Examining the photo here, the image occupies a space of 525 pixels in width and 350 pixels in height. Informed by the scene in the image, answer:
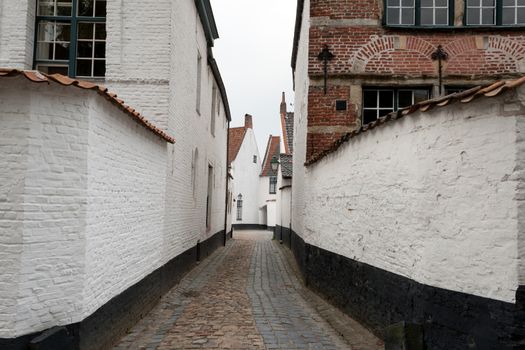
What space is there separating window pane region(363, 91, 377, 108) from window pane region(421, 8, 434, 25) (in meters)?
1.90

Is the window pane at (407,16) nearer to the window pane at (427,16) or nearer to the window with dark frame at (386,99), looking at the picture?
the window pane at (427,16)

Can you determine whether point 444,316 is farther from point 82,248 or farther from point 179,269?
point 179,269

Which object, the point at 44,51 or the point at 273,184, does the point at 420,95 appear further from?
the point at 273,184

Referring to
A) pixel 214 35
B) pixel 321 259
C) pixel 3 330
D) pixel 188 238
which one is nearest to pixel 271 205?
pixel 214 35

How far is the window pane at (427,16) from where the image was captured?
1043 centimetres

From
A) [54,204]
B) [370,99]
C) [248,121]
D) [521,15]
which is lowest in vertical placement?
[54,204]

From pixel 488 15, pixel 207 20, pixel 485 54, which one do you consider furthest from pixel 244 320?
pixel 207 20

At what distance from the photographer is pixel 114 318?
5.42m

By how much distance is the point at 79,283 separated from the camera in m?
4.29

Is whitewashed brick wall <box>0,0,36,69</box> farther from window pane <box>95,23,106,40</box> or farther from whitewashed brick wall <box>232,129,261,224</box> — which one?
whitewashed brick wall <box>232,129,261,224</box>

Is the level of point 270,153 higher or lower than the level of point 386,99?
higher

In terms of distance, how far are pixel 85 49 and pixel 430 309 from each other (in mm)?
7860

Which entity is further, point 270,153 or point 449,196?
point 270,153

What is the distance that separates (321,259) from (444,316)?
4.66 meters
